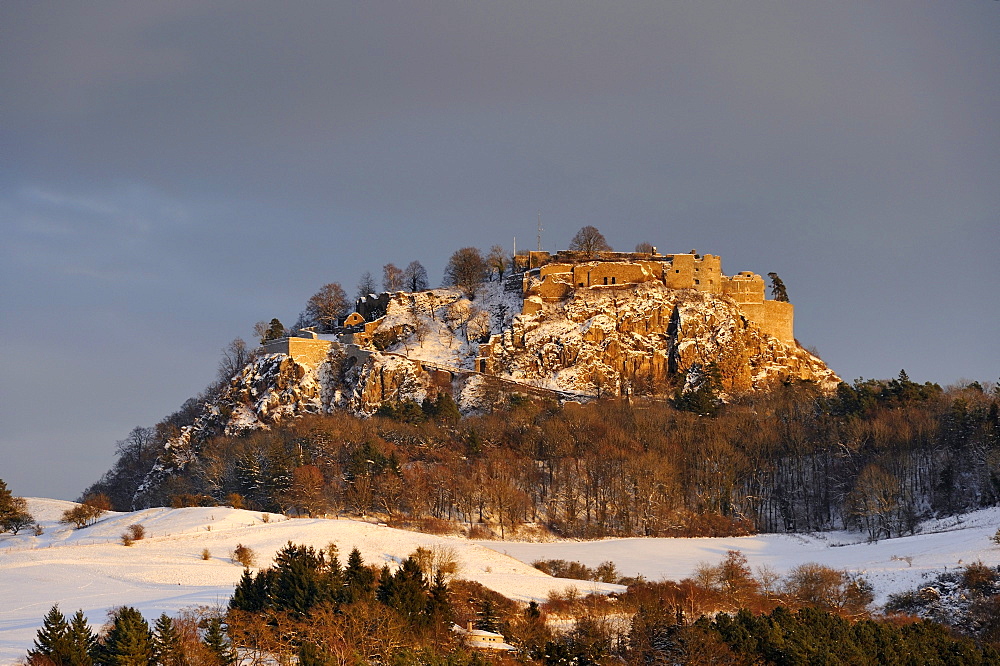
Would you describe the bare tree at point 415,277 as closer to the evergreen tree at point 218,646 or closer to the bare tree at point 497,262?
the bare tree at point 497,262

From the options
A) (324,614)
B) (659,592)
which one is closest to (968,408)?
(659,592)

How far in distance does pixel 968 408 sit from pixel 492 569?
150 feet

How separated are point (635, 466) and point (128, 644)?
57551mm

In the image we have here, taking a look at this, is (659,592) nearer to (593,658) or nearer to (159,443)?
(593,658)

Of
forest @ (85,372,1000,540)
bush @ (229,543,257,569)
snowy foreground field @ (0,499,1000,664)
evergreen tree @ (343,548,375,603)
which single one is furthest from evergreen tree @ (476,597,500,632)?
forest @ (85,372,1000,540)

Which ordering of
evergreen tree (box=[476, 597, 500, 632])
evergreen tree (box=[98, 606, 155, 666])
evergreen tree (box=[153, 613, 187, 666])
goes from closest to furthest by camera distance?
evergreen tree (box=[98, 606, 155, 666])
evergreen tree (box=[153, 613, 187, 666])
evergreen tree (box=[476, 597, 500, 632])

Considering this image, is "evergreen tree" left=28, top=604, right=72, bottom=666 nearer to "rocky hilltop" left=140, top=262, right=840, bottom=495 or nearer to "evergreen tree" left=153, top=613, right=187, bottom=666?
"evergreen tree" left=153, top=613, right=187, bottom=666

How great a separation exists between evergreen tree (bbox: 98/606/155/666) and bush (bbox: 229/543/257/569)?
2159 centimetres

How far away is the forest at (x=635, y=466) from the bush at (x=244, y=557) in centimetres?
1820

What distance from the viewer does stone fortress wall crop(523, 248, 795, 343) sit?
393 feet

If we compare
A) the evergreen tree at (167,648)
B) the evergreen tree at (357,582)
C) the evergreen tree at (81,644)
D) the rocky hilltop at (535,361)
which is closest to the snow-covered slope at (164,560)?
the evergreen tree at (81,644)

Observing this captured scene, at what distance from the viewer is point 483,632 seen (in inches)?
2053

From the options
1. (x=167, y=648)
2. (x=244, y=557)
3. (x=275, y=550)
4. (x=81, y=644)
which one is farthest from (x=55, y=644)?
(x=275, y=550)

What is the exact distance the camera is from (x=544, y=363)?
113 m
